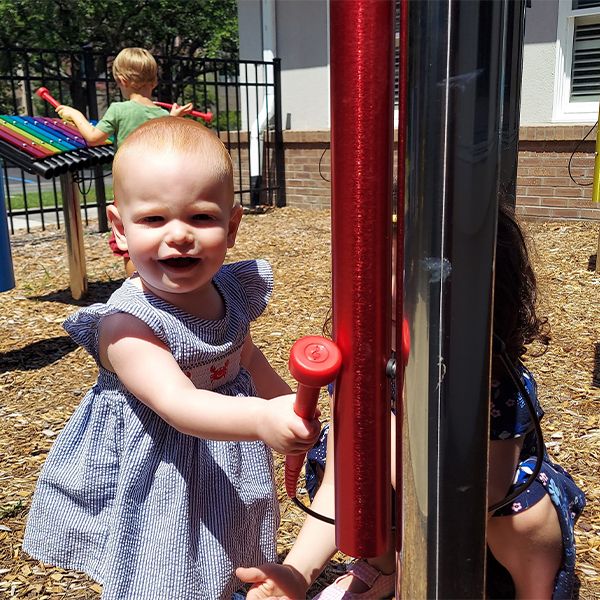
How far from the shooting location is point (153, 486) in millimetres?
1441

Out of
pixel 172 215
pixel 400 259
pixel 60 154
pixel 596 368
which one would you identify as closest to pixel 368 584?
pixel 172 215

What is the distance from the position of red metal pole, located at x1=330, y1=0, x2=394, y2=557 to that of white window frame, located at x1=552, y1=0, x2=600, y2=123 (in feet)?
21.7

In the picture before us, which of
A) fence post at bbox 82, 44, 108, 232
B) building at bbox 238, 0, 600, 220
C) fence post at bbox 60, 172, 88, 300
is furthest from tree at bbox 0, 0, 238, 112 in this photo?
fence post at bbox 60, 172, 88, 300

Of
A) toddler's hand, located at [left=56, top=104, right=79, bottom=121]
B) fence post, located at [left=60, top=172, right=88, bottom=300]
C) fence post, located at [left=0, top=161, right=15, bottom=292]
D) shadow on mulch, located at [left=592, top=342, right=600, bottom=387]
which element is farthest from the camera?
fence post, located at [left=60, top=172, right=88, bottom=300]

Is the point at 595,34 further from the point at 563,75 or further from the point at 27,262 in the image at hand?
the point at 27,262

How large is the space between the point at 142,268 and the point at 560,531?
1.06 m

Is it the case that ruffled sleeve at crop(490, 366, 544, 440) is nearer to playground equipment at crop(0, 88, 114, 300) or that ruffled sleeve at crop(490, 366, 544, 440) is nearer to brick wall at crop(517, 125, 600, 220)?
playground equipment at crop(0, 88, 114, 300)

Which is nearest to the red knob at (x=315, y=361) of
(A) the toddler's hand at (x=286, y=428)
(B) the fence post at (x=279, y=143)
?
(A) the toddler's hand at (x=286, y=428)

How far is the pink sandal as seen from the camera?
1.75 m

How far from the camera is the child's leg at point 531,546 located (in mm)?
1597

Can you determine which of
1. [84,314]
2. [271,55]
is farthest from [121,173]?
[271,55]

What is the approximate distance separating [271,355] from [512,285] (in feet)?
7.93

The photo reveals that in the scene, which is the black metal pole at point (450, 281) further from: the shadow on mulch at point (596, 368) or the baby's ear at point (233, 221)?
the shadow on mulch at point (596, 368)

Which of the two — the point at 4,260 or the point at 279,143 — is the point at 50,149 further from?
the point at 279,143
